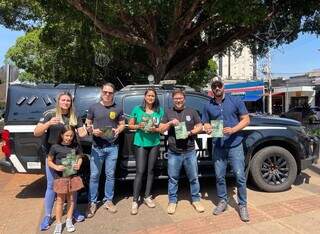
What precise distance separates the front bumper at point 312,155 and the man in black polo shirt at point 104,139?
3224mm

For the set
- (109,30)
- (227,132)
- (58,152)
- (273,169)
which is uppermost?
(109,30)

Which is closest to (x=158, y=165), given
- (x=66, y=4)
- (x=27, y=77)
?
(x=66, y=4)

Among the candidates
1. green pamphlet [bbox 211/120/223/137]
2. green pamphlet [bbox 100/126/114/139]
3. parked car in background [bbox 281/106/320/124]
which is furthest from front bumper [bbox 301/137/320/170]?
parked car in background [bbox 281/106/320/124]

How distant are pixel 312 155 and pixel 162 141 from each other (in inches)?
106

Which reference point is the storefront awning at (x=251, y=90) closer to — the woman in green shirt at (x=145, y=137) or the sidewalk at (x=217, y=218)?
the sidewalk at (x=217, y=218)

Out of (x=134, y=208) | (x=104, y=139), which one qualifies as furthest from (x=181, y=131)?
(x=134, y=208)

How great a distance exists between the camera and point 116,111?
670 centimetres

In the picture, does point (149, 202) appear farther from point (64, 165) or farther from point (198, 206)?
point (64, 165)

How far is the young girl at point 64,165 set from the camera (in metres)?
5.87

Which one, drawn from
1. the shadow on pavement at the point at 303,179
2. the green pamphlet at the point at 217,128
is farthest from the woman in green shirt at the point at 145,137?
the shadow on pavement at the point at 303,179

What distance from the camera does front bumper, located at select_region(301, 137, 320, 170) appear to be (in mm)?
7867

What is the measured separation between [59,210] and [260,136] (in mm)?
3407

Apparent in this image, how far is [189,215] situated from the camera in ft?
21.5

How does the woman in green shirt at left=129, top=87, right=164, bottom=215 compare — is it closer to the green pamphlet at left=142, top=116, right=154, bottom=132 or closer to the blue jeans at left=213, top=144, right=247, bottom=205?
the green pamphlet at left=142, top=116, right=154, bottom=132
